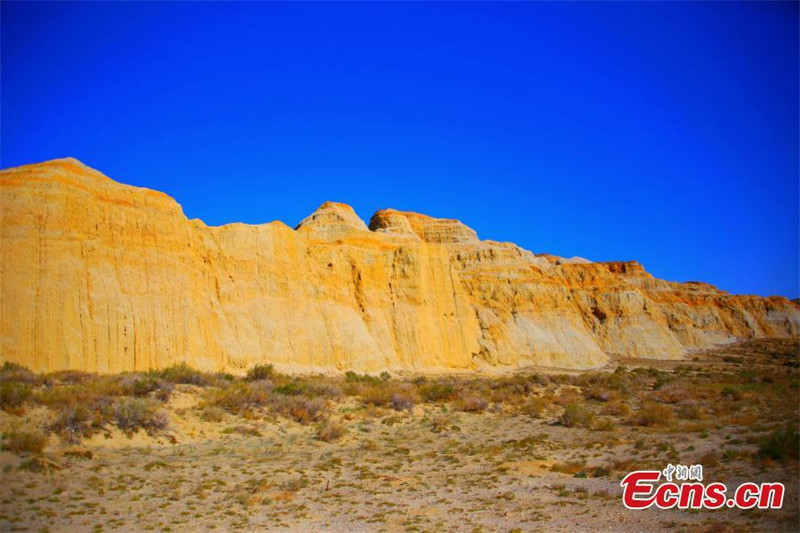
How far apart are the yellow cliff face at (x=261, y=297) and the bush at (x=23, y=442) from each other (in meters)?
12.4

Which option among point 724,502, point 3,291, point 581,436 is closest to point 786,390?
point 581,436

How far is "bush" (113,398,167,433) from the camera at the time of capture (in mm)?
17234

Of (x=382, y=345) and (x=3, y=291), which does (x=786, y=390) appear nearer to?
(x=382, y=345)

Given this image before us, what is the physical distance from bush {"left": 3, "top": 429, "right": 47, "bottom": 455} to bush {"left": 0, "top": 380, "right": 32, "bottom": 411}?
1629 mm

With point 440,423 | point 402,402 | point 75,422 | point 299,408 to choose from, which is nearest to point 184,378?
point 299,408

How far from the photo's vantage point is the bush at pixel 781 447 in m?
14.0

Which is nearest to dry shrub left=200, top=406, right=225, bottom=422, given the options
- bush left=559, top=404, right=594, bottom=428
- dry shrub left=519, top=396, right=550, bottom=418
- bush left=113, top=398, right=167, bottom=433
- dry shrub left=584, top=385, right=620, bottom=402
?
bush left=113, top=398, right=167, bottom=433

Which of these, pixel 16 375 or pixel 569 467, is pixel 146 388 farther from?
pixel 569 467

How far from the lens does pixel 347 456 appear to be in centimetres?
1759

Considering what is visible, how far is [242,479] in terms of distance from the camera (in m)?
14.5

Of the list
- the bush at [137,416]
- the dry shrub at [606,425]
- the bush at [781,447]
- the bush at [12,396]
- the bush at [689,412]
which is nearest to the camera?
the bush at [781,447]

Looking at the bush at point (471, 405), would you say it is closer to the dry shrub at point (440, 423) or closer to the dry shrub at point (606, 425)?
the dry shrub at point (440, 423)

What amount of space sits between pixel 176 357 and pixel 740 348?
258ft

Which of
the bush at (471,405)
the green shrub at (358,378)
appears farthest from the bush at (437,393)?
the green shrub at (358,378)
